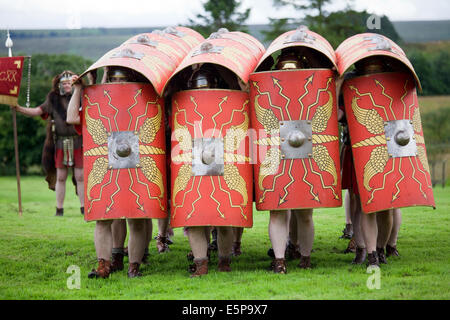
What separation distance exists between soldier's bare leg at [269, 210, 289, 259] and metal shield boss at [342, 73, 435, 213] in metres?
0.79

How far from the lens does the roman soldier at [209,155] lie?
5941 millimetres

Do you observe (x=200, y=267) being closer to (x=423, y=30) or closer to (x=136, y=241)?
(x=136, y=241)

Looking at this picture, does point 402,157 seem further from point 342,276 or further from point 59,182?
point 59,182

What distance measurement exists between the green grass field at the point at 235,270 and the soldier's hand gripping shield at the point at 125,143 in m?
0.74

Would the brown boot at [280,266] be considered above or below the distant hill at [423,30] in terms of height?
below

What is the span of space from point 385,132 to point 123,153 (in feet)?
8.12

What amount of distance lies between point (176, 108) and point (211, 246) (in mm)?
2390

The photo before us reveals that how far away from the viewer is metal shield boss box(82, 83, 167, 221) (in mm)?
6035

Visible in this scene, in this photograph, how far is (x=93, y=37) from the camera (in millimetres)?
54281

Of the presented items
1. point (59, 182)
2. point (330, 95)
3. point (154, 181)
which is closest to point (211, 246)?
point (154, 181)

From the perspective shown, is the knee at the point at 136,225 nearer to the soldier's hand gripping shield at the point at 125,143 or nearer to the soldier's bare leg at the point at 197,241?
the soldier's hand gripping shield at the point at 125,143

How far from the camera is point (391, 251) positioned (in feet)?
23.2

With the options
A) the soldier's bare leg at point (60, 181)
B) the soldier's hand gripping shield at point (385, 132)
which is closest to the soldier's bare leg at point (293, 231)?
the soldier's hand gripping shield at point (385, 132)

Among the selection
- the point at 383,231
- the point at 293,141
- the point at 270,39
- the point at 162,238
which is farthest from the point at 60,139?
the point at 270,39
